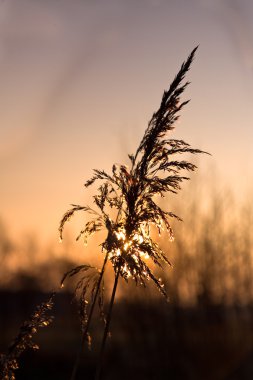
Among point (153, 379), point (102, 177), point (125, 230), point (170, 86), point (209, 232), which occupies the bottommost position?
point (153, 379)

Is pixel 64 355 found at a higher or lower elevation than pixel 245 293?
lower

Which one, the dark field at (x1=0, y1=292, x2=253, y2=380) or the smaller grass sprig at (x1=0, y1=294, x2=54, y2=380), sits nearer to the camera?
the smaller grass sprig at (x1=0, y1=294, x2=54, y2=380)

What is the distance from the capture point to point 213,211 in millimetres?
21703

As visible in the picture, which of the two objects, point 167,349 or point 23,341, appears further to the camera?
point 167,349

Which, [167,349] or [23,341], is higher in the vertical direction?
[167,349]

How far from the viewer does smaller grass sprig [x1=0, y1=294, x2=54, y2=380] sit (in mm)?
3244

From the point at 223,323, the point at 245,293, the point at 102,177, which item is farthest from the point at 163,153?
the point at 245,293

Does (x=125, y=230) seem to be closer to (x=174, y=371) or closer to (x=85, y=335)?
(x=85, y=335)

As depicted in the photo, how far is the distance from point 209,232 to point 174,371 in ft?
18.5

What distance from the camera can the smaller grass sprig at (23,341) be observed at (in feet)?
10.6

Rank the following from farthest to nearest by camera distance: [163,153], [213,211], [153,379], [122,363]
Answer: [213,211], [122,363], [153,379], [163,153]

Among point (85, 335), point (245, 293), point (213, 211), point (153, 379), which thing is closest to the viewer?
point (85, 335)

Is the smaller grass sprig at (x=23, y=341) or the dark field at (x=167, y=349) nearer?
the smaller grass sprig at (x=23, y=341)

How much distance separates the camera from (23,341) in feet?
10.9
